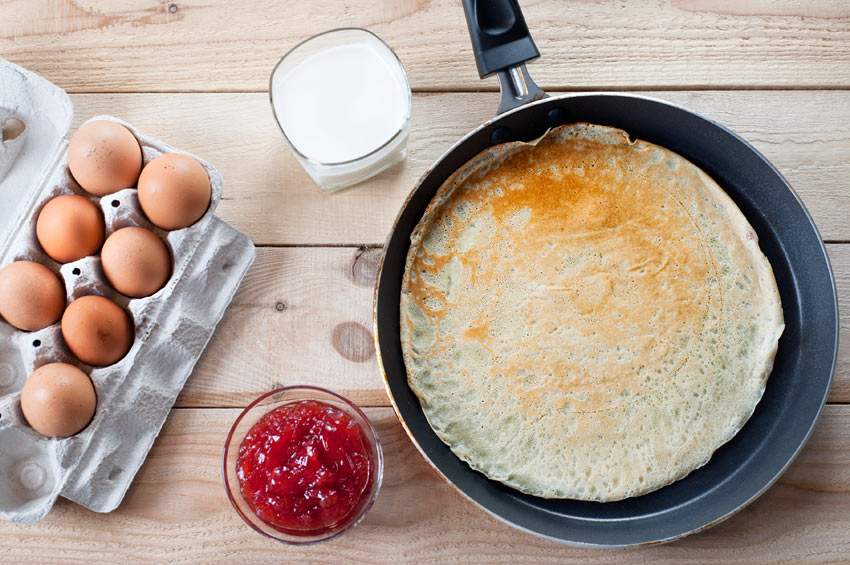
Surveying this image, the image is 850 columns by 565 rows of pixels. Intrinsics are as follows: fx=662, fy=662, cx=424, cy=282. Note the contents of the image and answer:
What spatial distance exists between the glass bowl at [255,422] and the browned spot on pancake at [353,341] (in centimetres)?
9

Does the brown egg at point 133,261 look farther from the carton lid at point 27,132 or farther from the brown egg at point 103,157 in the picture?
the carton lid at point 27,132

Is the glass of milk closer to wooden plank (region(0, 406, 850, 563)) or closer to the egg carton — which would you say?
the egg carton

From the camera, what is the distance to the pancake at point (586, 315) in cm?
106

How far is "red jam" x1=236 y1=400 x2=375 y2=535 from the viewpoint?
1.01 m

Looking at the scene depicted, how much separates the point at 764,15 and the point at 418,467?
1.03 m

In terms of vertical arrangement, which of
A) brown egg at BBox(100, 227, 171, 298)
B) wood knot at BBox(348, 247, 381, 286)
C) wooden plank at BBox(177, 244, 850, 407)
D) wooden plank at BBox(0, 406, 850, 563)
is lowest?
wooden plank at BBox(0, 406, 850, 563)

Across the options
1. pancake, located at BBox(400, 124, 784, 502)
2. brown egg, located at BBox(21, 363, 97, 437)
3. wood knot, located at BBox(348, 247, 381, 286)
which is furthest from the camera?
wood knot, located at BBox(348, 247, 381, 286)

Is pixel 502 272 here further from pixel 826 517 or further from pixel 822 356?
pixel 826 517

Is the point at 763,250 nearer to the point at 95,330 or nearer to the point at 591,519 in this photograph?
the point at 591,519

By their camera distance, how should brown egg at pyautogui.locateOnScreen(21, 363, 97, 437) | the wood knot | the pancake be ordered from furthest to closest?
the wood knot, the pancake, brown egg at pyautogui.locateOnScreen(21, 363, 97, 437)

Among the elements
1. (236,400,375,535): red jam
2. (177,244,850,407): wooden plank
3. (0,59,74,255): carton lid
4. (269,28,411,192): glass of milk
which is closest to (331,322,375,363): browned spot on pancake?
(177,244,850,407): wooden plank

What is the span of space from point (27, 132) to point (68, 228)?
0.99 ft

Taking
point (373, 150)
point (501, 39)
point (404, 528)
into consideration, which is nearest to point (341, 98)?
point (373, 150)

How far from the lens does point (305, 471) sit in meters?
1.01
